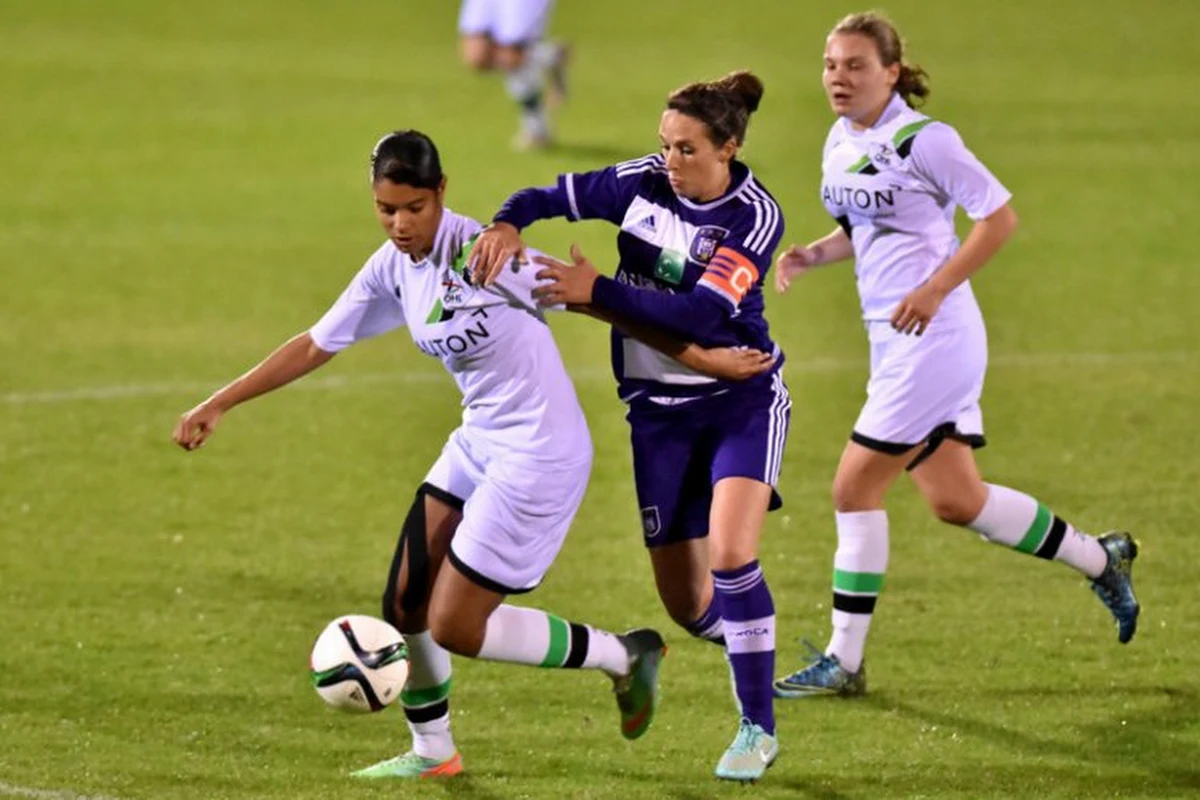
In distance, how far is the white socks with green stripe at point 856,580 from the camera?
850 cm

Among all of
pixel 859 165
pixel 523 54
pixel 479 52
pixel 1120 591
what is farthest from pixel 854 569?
pixel 479 52

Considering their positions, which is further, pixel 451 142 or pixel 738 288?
pixel 451 142

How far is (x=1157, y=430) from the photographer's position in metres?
12.6

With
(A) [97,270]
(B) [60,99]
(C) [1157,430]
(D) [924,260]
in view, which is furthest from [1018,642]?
(B) [60,99]

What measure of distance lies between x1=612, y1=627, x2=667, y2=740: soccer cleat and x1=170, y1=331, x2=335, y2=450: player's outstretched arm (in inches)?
57.6

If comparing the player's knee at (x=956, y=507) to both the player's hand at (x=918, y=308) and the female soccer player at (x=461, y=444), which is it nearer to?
the player's hand at (x=918, y=308)

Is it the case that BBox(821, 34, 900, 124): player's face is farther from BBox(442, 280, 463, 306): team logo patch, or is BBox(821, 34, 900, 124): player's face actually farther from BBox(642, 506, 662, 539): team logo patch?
BBox(442, 280, 463, 306): team logo patch

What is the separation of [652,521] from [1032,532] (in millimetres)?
1796

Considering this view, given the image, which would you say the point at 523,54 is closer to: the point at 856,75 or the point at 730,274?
the point at 856,75

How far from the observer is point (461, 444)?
7516 millimetres

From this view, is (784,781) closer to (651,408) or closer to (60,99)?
(651,408)

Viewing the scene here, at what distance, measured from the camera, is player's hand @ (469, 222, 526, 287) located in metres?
7.02

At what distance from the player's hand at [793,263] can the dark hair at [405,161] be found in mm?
2131

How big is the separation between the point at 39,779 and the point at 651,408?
2.37m
